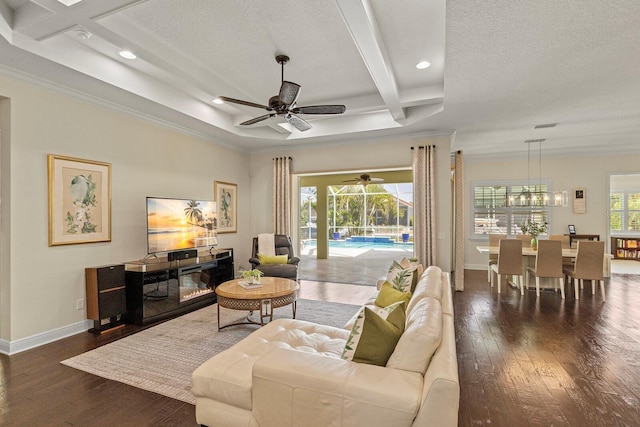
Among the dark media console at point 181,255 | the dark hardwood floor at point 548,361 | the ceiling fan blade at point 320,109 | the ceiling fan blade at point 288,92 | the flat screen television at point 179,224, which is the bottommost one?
the dark hardwood floor at point 548,361

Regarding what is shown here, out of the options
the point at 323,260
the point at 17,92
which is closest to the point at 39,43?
the point at 17,92

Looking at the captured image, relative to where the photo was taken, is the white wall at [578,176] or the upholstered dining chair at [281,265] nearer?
the upholstered dining chair at [281,265]

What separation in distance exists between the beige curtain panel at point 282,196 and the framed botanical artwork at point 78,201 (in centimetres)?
323

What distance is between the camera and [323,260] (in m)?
9.77

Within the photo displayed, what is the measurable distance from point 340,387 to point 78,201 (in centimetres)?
392

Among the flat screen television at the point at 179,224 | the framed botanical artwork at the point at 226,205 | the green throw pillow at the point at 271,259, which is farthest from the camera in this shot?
the framed botanical artwork at the point at 226,205

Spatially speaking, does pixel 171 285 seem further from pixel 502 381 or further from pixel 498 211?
pixel 498 211

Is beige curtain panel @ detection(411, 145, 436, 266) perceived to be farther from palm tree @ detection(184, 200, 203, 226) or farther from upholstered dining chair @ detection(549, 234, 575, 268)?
palm tree @ detection(184, 200, 203, 226)

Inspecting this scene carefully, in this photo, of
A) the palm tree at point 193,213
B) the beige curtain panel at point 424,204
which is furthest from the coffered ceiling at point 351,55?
the palm tree at point 193,213

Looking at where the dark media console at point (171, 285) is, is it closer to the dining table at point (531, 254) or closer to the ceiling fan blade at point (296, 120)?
the ceiling fan blade at point (296, 120)

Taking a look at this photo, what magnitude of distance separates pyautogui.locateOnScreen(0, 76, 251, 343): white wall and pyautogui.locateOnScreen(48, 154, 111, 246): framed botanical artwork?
Answer: 7 centimetres

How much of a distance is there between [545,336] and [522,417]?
6.08 ft

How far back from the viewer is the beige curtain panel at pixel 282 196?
22.2ft

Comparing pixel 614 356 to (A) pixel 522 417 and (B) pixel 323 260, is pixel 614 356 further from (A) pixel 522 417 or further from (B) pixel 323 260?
(B) pixel 323 260
